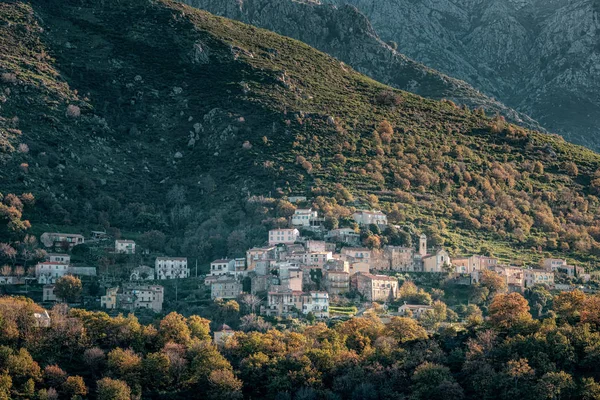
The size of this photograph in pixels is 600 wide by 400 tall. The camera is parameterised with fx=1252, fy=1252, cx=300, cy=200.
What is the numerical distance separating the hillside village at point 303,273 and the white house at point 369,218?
0.12 metres

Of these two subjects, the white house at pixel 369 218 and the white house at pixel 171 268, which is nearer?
the white house at pixel 171 268

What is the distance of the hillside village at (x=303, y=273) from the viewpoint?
110 metres

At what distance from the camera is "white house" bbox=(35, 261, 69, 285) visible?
4451 inches

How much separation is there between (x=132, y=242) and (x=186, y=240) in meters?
5.82

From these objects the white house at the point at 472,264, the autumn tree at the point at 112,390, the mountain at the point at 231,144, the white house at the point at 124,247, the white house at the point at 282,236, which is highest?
the mountain at the point at 231,144

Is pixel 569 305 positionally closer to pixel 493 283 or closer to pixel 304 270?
pixel 493 283

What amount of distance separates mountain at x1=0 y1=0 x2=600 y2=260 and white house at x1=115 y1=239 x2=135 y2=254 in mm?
6348

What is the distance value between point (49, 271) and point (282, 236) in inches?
893

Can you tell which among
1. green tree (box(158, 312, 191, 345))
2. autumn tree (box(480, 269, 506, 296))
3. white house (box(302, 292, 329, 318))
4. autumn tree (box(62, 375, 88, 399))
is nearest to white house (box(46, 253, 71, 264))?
green tree (box(158, 312, 191, 345))

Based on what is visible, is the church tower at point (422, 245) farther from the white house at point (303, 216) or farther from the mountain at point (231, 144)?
the white house at point (303, 216)

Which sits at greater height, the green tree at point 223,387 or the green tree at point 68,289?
the green tree at point 68,289

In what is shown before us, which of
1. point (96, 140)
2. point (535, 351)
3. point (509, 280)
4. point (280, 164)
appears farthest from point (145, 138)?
point (535, 351)

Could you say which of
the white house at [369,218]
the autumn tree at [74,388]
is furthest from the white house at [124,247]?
the autumn tree at [74,388]

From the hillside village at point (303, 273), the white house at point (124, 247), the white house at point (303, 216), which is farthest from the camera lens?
the white house at point (303, 216)
